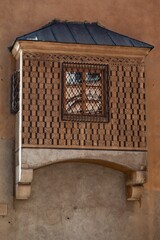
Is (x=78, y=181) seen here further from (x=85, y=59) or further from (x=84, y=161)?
(x=85, y=59)

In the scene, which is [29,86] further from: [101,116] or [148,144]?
[148,144]

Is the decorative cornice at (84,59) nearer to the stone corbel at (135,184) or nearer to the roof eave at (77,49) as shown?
the roof eave at (77,49)

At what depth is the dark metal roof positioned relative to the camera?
13.3 metres

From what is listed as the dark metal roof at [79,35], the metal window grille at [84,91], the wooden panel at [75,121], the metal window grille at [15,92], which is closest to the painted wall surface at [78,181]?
the metal window grille at [15,92]

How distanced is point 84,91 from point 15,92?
1.48 meters

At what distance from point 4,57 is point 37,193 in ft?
10.0

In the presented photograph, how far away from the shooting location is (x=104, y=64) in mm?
13539

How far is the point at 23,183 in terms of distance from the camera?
1295 cm

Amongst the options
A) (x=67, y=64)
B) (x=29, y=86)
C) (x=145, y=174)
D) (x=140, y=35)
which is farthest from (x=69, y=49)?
(x=145, y=174)

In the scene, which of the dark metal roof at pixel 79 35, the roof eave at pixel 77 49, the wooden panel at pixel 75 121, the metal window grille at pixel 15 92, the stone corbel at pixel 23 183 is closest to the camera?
the stone corbel at pixel 23 183

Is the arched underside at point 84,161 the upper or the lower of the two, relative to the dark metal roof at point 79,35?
lower

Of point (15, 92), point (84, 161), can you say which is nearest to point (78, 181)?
point (84, 161)

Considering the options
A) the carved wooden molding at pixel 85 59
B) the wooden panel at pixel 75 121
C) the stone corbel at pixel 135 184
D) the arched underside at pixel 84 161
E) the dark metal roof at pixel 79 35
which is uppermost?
the dark metal roof at pixel 79 35

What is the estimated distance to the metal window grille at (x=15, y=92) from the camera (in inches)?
527
